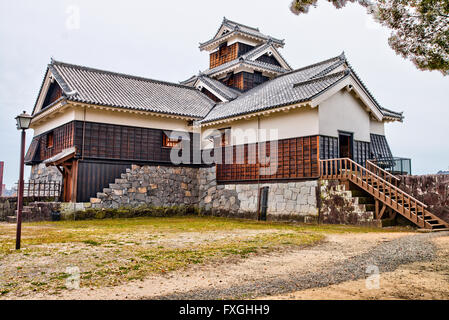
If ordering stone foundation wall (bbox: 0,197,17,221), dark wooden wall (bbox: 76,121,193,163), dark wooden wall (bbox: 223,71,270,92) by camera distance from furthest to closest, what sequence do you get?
dark wooden wall (bbox: 223,71,270,92) → stone foundation wall (bbox: 0,197,17,221) → dark wooden wall (bbox: 76,121,193,163)

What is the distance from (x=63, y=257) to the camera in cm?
809

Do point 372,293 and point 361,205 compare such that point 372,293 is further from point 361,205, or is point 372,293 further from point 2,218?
point 2,218

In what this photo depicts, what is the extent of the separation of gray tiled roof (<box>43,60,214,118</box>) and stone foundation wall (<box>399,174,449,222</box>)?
12.5m

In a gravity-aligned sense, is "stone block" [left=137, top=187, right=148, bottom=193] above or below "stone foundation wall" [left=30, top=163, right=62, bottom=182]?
below

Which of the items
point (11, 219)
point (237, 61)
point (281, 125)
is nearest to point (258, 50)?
point (237, 61)

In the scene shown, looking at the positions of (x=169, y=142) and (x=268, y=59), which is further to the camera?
(x=268, y=59)

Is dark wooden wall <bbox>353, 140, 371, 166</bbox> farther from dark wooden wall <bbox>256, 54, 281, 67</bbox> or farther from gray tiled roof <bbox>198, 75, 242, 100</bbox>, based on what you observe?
dark wooden wall <bbox>256, 54, 281, 67</bbox>

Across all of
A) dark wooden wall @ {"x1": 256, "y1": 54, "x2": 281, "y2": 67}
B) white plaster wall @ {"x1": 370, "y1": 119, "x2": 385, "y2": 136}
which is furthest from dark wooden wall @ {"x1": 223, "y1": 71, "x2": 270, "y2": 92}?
white plaster wall @ {"x1": 370, "y1": 119, "x2": 385, "y2": 136}

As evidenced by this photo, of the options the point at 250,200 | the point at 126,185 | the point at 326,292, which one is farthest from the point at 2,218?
the point at 326,292

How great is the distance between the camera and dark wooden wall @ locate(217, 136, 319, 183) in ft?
56.8

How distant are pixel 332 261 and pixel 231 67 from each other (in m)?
22.3

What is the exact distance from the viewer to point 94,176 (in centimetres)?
1966

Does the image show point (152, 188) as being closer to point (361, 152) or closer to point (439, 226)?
A: point (361, 152)

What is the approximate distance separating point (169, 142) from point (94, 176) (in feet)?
16.2
